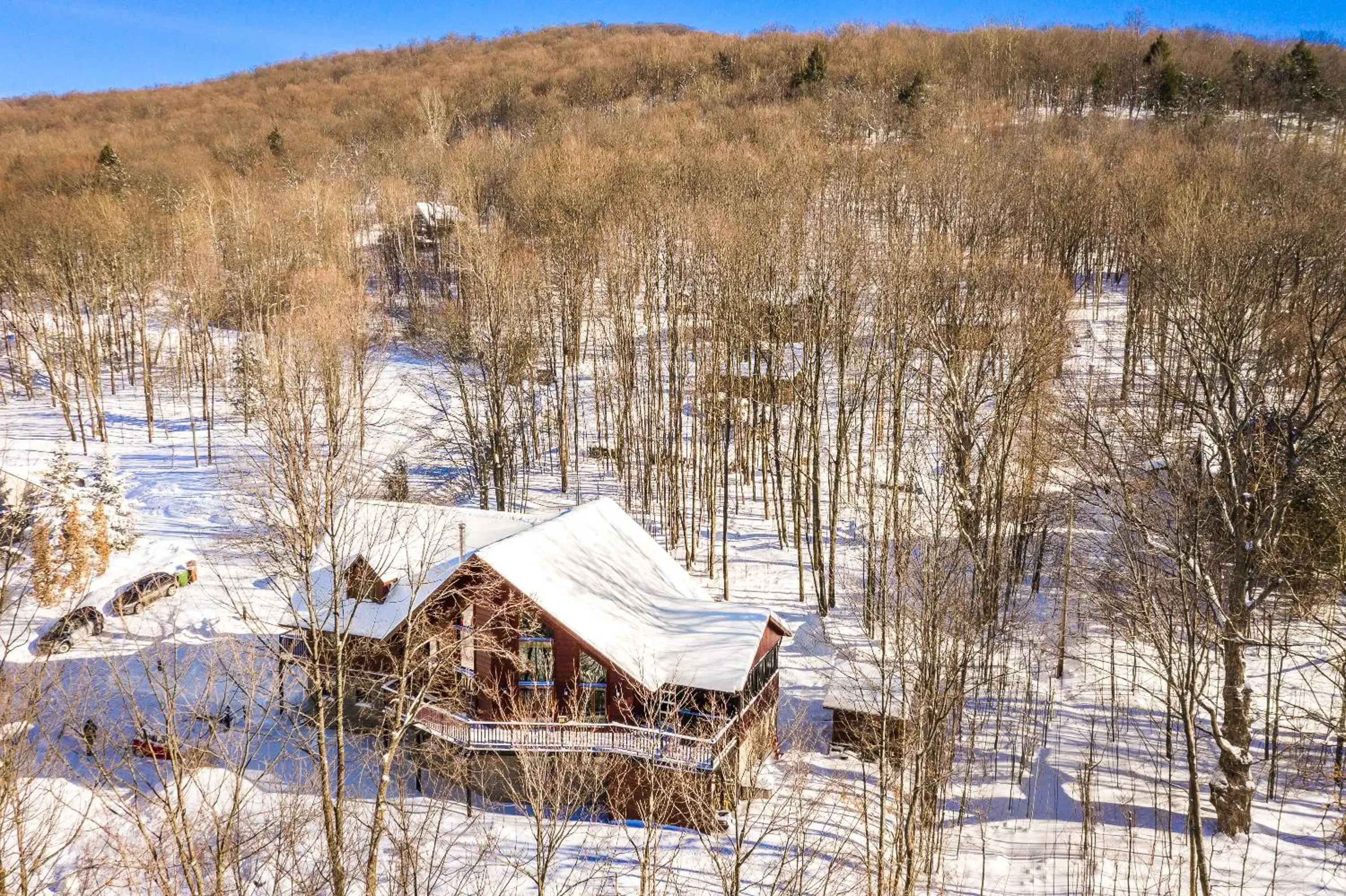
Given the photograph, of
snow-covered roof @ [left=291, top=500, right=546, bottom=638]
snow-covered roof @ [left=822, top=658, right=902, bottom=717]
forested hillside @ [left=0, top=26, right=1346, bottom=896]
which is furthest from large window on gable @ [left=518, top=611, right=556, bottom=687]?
snow-covered roof @ [left=822, top=658, right=902, bottom=717]

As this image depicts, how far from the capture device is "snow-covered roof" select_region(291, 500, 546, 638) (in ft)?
67.2

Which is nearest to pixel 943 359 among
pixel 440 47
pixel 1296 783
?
pixel 1296 783

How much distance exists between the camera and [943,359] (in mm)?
25531

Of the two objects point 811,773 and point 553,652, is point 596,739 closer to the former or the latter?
point 553,652

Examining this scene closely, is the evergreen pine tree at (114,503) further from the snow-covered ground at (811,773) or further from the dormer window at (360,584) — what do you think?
the dormer window at (360,584)

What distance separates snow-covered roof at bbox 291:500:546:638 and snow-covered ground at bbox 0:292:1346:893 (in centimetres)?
234

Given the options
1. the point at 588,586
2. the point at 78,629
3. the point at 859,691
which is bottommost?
the point at 859,691

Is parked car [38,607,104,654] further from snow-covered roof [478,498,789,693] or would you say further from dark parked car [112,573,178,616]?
snow-covered roof [478,498,789,693]

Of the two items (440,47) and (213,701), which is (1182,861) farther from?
(440,47)

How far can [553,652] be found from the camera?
66.5 feet

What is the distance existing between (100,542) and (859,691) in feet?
87.2

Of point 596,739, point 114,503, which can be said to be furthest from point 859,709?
point 114,503

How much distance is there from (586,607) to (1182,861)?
1423 centimetres

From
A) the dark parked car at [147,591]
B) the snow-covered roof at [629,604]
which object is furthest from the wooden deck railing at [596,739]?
the dark parked car at [147,591]
